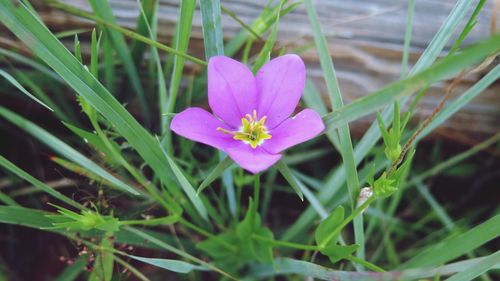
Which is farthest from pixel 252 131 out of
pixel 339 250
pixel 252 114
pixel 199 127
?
pixel 339 250

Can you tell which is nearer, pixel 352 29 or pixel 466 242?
pixel 466 242

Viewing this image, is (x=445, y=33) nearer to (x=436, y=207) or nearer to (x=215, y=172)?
(x=215, y=172)

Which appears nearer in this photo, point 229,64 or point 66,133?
point 229,64

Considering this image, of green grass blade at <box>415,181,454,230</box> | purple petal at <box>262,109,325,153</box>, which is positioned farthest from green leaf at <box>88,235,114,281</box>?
green grass blade at <box>415,181,454,230</box>

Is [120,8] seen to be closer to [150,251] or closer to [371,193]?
[150,251]

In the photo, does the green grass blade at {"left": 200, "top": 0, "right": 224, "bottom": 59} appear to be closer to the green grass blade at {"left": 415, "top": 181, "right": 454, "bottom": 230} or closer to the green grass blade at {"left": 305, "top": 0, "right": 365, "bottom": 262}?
the green grass blade at {"left": 305, "top": 0, "right": 365, "bottom": 262}

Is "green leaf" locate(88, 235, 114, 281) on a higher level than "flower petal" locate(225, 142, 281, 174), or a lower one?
lower

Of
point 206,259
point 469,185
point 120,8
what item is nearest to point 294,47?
point 120,8
